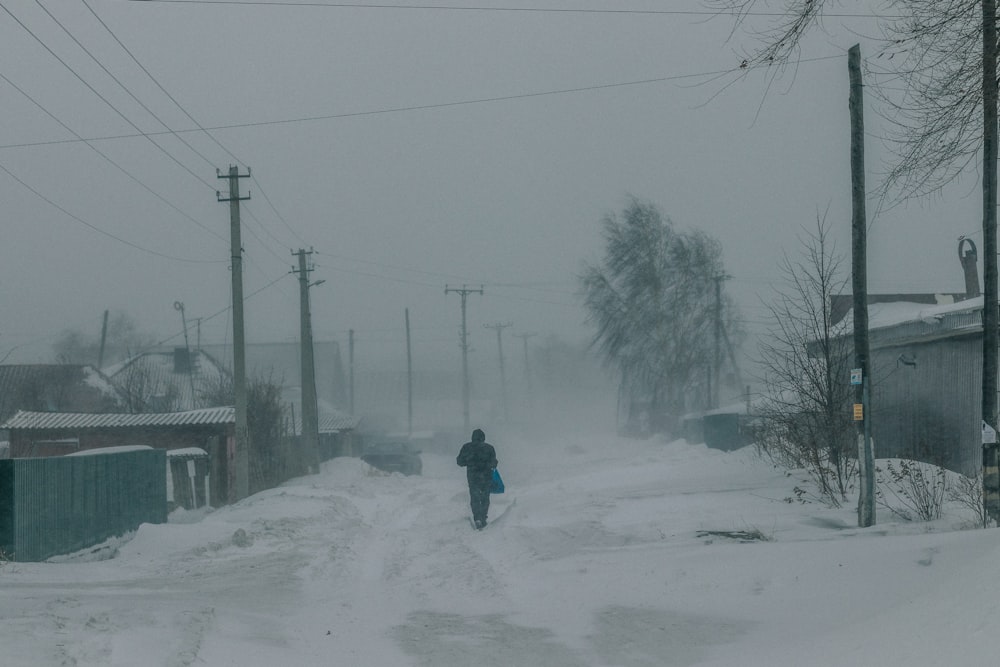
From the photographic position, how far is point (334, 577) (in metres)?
13.7

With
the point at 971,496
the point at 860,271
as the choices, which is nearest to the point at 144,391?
the point at 860,271

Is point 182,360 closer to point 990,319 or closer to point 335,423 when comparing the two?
point 335,423

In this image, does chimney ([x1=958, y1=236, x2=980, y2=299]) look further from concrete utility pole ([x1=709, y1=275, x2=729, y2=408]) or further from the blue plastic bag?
the blue plastic bag

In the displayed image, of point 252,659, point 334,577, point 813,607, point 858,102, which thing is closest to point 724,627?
point 813,607

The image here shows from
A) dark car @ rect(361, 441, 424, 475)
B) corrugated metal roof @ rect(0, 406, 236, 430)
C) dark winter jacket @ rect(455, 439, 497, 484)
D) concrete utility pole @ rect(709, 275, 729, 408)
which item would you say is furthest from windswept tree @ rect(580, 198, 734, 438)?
dark winter jacket @ rect(455, 439, 497, 484)

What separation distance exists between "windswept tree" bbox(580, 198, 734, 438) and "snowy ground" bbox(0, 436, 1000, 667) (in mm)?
31337

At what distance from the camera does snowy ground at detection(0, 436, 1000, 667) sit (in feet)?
24.7

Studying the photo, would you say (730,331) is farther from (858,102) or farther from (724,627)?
(724,627)

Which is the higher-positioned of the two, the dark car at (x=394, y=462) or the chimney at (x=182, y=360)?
the chimney at (x=182, y=360)

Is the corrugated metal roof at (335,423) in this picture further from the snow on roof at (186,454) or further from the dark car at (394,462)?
the snow on roof at (186,454)

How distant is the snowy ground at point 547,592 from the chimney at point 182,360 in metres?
40.2

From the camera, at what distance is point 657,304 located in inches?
1967

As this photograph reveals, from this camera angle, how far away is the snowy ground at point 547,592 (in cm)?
753

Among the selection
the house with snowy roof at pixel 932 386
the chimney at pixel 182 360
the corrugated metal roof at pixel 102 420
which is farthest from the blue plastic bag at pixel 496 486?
the chimney at pixel 182 360
